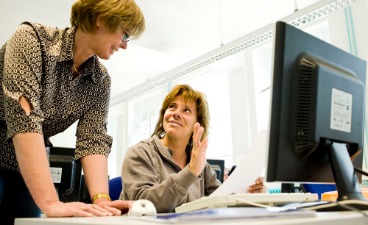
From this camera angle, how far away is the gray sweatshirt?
1.21m

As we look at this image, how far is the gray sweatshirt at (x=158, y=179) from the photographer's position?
→ 1208 millimetres

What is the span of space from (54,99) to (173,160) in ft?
2.21

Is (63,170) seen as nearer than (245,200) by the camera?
No

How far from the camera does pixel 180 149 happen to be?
1.76 m

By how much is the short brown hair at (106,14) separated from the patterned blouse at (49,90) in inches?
2.6

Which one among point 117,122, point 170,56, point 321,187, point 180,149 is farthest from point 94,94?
point 117,122

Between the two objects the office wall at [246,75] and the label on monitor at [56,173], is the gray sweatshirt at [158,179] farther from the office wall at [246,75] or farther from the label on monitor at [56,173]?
the office wall at [246,75]

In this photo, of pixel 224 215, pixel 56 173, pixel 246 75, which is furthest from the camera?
pixel 246 75

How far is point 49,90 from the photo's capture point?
44.8 inches

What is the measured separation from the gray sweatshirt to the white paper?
123 mm

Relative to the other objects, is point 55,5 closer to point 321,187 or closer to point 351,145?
point 321,187

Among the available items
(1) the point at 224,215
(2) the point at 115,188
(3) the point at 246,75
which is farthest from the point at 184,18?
(1) the point at 224,215

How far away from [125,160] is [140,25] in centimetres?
57

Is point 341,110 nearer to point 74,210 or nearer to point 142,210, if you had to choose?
point 142,210
